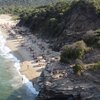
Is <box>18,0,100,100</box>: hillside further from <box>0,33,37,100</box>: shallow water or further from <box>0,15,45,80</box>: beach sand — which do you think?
<box>0,15,45,80</box>: beach sand

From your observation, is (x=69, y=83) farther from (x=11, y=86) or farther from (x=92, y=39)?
(x=92, y=39)

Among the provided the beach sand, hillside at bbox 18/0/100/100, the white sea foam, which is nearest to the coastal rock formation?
hillside at bbox 18/0/100/100

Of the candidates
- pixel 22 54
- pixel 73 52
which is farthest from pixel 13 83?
pixel 22 54

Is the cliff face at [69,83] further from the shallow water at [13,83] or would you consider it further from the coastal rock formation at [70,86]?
the shallow water at [13,83]

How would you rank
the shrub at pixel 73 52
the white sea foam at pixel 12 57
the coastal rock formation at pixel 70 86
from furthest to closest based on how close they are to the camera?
the white sea foam at pixel 12 57, the shrub at pixel 73 52, the coastal rock formation at pixel 70 86

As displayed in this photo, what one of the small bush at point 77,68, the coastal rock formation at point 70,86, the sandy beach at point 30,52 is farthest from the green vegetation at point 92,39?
the coastal rock formation at point 70,86

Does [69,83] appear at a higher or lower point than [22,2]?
lower
